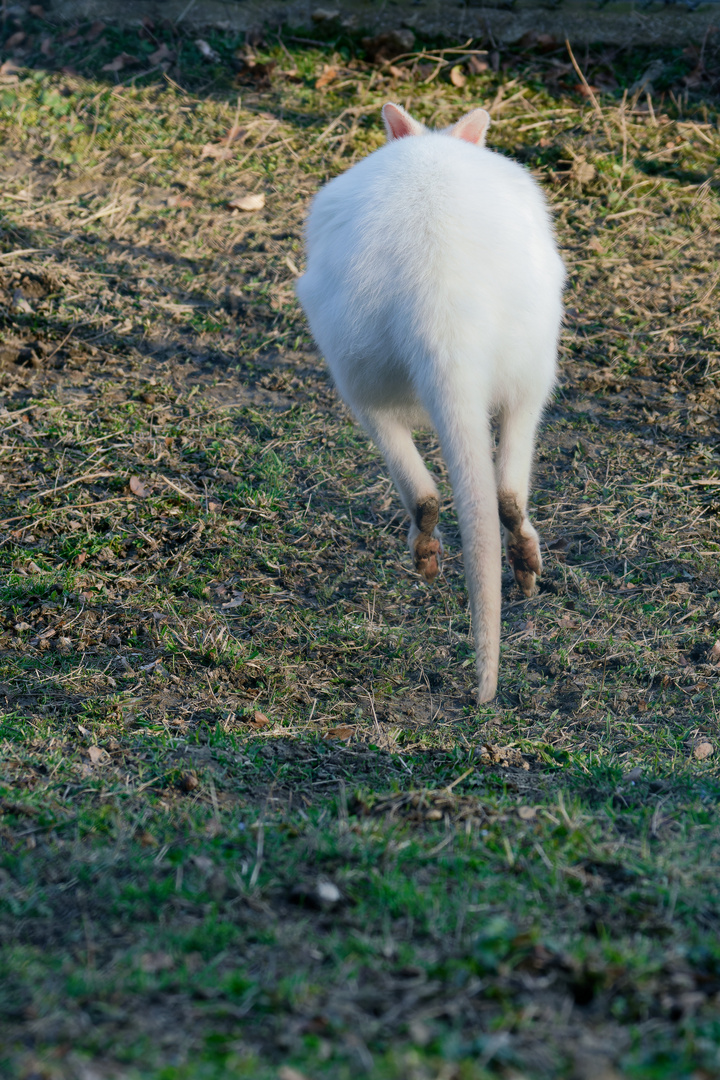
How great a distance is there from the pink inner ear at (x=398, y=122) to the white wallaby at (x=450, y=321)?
16 cm

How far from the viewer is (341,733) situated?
10.2 ft

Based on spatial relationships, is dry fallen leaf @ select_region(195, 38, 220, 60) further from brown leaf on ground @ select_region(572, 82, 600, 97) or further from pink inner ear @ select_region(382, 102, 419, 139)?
pink inner ear @ select_region(382, 102, 419, 139)

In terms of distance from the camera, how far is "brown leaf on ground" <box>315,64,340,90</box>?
708 centimetres

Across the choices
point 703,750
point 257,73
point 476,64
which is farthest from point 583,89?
point 703,750

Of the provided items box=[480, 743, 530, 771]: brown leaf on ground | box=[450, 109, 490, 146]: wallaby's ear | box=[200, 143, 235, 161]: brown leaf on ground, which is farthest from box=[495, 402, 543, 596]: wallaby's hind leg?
box=[200, 143, 235, 161]: brown leaf on ground

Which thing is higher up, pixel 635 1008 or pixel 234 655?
pixel 635 1008

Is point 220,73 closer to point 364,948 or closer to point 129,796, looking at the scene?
point 129,796

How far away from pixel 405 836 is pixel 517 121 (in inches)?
231

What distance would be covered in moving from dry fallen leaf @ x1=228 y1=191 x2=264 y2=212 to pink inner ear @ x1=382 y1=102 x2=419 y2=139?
2.77 m

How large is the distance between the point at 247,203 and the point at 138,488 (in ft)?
9.36

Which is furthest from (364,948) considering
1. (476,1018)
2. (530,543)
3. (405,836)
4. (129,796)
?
(530,543)

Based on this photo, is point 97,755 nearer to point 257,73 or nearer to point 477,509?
point 477,509

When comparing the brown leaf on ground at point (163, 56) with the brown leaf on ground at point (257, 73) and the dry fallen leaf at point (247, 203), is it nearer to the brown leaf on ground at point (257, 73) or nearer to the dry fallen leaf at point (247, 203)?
A: the brown leaf on ground at point (257, 73)

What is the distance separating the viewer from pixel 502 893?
2.13m
